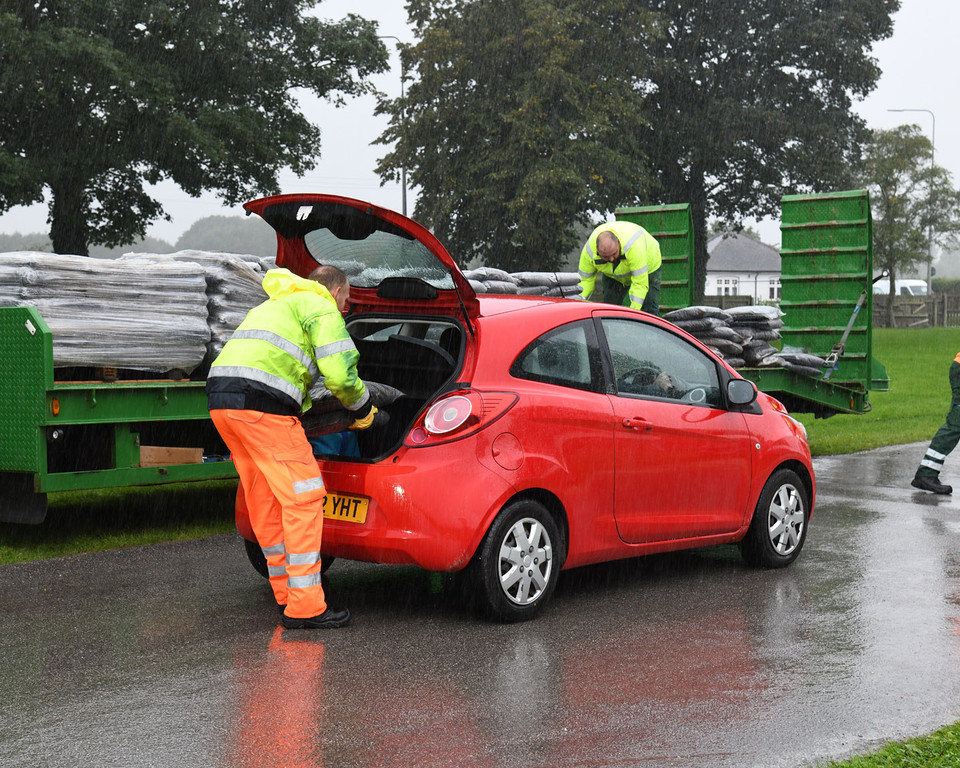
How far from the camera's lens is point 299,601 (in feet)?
19.3

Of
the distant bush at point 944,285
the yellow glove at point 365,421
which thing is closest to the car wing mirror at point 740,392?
the yellow glove at point 365,421

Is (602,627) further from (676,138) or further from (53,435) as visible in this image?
(676,138)

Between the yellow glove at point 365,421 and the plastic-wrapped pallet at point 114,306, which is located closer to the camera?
the yellow glove at point 365,421

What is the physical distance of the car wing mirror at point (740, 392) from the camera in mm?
7129

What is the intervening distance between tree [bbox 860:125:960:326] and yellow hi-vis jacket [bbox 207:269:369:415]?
49330 mm

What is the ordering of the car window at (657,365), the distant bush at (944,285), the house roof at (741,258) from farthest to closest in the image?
1. the house roof at (741,258)
2. the distant bush at (944,285)
3. the car window at (657,365)

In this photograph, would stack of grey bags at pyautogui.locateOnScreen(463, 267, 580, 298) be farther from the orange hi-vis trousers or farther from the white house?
the white house

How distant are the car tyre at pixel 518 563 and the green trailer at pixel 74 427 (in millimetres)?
3034

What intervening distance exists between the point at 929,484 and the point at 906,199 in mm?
46645

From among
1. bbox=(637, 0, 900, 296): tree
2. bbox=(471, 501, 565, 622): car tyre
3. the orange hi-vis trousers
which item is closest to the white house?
bbox=(637, 0, 900, 296): tree

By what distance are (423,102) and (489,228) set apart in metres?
4.90

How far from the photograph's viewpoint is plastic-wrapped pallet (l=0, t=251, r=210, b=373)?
7.73 m

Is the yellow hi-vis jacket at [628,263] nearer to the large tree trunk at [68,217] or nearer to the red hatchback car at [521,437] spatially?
the red hatchback car at [521,437]

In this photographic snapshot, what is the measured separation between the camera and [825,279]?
14.4m
